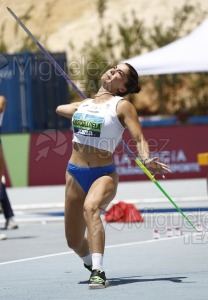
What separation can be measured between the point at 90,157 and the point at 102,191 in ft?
1.02

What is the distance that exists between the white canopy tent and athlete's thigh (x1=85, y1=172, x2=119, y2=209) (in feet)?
33.2

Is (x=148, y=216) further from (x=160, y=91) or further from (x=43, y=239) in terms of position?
(x=160, y=91)

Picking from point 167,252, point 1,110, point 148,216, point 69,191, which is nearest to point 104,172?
point 69,191

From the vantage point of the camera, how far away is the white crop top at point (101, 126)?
31.9 feet

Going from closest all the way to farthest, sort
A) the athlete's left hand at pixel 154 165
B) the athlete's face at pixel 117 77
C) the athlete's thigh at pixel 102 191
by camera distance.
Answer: the athlete's left hand at pixel 154 165, the athlete's thigh at pixel 102 191, the athlete's face at pixel 117 77

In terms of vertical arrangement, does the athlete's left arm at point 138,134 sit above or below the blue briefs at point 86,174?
above

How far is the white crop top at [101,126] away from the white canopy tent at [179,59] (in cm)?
1010

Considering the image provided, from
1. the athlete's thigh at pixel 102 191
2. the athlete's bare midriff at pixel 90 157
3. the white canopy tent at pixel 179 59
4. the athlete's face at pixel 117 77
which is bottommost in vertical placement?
the athlete's thigh at pixel 102 191

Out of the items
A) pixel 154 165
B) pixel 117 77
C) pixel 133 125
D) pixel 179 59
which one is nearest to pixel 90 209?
pixel 154 165

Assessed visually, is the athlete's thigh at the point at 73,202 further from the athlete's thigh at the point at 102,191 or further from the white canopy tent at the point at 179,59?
the white canopy tent at the point at 179,59

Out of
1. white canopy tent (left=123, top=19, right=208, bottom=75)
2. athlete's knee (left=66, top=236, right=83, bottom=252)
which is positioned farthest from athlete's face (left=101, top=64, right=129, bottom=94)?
white canopy tent (left=123, top=19, right=208, bottom=75)

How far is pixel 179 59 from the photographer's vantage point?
20375 mm

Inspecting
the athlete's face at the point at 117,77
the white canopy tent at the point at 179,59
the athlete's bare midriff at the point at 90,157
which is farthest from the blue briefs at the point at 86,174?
the white canopy tent at the point at 179,59

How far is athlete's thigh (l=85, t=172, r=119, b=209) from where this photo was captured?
9.63m
